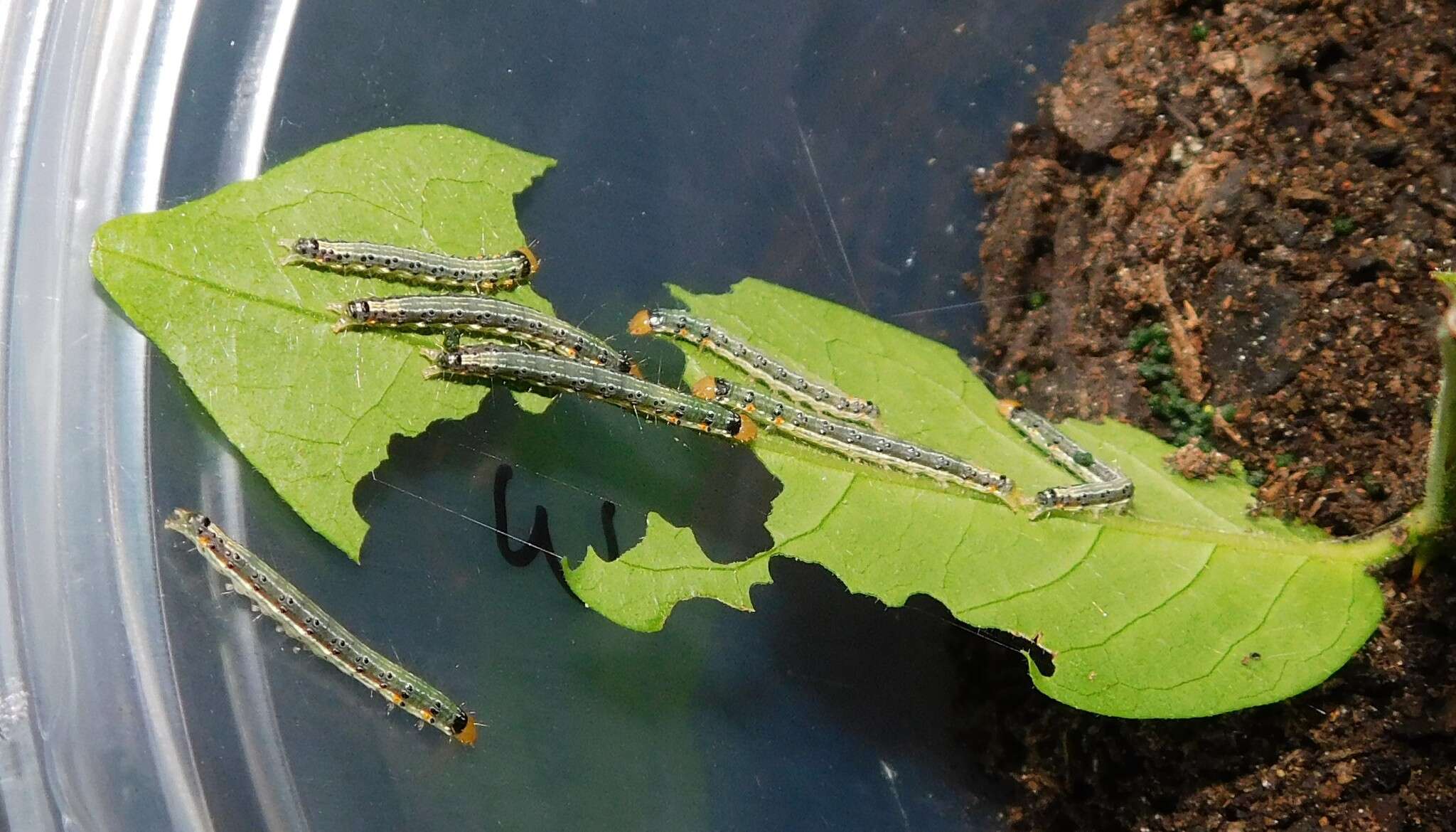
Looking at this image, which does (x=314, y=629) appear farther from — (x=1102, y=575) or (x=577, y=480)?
(x=1102, y=575)

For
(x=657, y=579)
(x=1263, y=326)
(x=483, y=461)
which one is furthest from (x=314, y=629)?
(x=1263, y=326)

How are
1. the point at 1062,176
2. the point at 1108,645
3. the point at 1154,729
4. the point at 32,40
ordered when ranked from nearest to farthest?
1. the point at 1108,645
2. the point at 32,40
3. the point at 1154,729
4. the point at 1062,176

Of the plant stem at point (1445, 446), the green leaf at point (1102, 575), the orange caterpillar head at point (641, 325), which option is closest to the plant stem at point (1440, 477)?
the plant stem at point (1445, 446)

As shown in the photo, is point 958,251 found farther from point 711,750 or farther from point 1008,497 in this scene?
point 711,750

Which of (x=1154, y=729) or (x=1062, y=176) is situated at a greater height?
(x=1062, y=176)

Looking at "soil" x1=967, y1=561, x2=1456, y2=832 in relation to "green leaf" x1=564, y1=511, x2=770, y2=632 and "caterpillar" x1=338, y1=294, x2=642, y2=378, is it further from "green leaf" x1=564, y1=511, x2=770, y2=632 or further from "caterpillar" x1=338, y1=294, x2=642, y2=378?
"caterpillar" x1=338, y1=294, x2=642, y2=378

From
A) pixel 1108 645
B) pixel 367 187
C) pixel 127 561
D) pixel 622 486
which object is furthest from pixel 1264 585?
pixel 127 561

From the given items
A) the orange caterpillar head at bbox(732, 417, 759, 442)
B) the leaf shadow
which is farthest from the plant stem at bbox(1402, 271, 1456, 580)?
the leaf shadow

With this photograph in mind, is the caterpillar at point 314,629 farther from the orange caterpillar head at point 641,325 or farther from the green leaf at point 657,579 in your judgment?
the orange caterpillar head at point 641,325
